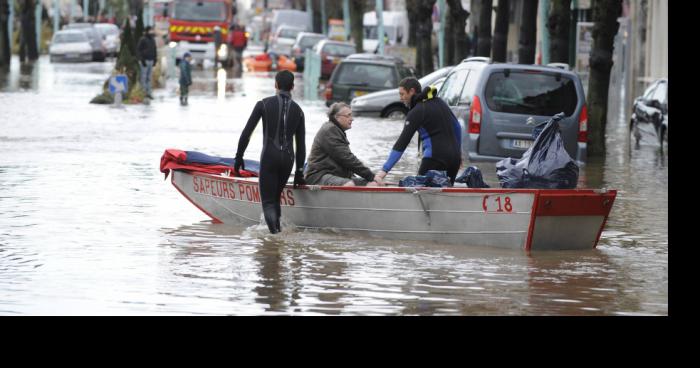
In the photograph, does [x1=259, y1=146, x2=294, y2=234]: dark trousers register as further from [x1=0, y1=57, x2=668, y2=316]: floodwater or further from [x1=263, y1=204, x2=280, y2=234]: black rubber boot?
[x1=0, y1=57, x2=668, y2=316]: floodwater

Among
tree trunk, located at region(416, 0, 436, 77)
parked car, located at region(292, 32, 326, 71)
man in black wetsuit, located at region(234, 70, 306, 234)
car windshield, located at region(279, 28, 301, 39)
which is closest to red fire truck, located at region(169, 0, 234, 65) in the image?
parked car, located at region(292, 32, 326, 71)

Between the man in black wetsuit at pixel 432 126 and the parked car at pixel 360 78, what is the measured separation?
2211cm

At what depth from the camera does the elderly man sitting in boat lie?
558 inches

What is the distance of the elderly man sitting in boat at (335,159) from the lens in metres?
14.2

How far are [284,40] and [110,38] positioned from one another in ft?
28.7

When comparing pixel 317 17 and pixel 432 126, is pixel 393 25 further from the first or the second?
pixel 432 126

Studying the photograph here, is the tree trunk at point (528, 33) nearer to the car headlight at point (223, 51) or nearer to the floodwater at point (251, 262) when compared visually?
the floodwater at point (251, 262)

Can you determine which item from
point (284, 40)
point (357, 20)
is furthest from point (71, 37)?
point (357, 20)

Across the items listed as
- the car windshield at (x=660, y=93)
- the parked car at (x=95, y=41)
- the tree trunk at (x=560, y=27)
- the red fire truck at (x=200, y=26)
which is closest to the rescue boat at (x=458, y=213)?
the car windshield at (x=660, y=93)

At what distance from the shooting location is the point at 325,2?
98.1 metres

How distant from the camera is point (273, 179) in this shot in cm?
→ 1385

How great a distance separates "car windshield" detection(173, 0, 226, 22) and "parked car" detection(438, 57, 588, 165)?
4516 cm
